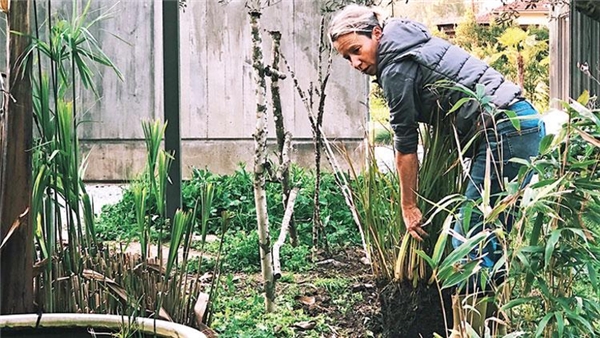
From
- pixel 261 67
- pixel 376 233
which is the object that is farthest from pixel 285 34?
pixel 376 233

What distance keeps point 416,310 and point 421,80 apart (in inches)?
34.6

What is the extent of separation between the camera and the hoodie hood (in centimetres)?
280

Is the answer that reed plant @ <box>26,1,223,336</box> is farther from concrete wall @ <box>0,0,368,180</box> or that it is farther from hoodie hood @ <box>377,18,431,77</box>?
concrete wall @ <box>0,0,368,180</box>

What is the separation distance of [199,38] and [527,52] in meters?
6.52

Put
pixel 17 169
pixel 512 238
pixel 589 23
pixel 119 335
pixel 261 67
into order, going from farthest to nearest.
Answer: pixel 589 23, pixel 261 67, pixel 17 169, pixel 119 335, pixel 512 238

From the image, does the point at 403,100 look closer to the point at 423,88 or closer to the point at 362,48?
the point at 423,88

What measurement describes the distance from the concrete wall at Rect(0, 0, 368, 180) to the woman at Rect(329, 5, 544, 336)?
182 inches

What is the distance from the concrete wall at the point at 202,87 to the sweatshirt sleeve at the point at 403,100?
469 centimetres

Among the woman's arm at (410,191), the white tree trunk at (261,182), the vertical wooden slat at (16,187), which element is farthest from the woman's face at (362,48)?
the vertical wooden slat at (16,187)

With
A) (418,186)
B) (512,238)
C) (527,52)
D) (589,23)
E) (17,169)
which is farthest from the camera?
(527,52)

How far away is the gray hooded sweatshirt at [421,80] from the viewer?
2768mm

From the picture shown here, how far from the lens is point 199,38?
7.75m

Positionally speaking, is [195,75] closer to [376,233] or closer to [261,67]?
[261,67]

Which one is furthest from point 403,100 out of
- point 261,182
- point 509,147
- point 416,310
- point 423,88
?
point 261,182
